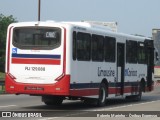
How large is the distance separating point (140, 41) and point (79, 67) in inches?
309

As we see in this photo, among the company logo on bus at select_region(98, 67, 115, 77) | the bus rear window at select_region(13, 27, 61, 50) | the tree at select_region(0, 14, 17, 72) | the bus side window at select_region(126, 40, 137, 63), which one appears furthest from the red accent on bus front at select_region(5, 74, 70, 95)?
the tree at select_region(0, 14, 17, 72)

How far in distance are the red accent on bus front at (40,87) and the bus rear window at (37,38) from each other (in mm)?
1313

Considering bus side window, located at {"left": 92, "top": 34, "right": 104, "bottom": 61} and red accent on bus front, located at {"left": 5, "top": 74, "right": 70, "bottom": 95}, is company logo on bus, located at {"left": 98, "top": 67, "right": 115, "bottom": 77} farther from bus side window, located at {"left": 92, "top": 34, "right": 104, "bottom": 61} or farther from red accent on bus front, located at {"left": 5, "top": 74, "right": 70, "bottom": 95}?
red accent on bus front, located at {"left": 5, "top": 74, "right": 70, "bottom": 95}

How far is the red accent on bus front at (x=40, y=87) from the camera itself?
20.5 meters

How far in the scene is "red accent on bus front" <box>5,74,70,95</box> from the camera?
20453mm

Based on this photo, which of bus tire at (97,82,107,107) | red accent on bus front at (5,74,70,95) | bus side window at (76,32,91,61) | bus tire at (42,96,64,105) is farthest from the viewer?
bus tire at (97,82,107,107)

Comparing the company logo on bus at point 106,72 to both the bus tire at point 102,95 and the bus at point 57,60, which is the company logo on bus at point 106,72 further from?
the bus tire at point 102,95

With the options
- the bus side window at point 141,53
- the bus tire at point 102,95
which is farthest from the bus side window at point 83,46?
the bus side window at point 141,53

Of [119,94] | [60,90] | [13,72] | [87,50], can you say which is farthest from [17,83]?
[119,94]

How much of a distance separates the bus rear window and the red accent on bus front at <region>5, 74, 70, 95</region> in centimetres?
131

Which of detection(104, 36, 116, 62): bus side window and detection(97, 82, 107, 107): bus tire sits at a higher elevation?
detection(104, 36, 116, 62): bus side window

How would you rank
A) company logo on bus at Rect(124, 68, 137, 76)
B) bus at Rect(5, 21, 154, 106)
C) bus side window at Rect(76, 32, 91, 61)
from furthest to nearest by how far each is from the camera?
company logo on bus at Rect(124, 68, 137, 76) → bus side window at Rect(76, 32, 91, 61) → bus at Rect(5, 21, 154, 106)

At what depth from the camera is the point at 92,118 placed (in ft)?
56.7

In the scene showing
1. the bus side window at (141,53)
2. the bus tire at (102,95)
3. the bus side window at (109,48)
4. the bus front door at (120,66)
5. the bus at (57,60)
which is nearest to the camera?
the bus at (57,60)
